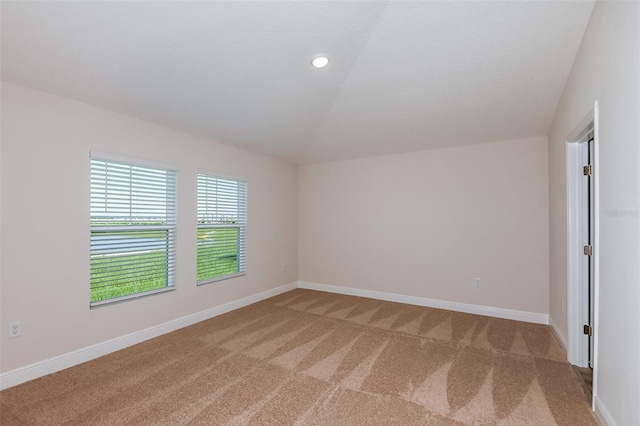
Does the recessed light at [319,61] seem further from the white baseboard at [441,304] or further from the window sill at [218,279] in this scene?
the white baseboard at [441,304]

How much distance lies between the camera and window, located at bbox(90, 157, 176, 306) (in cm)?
292

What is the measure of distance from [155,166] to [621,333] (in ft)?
13.6

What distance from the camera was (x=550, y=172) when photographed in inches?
142

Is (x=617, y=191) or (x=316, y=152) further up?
(x=316, y=152)

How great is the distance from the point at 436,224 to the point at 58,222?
4611 millimetres

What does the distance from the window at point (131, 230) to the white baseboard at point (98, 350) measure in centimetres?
43

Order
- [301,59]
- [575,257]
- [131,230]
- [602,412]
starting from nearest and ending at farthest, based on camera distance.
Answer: [602,412] → [301,59] → [575,257] → [131,230]

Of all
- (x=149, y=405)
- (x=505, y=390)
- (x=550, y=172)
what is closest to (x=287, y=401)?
(x=149, y=405)

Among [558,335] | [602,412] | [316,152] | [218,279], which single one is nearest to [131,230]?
[218,279]

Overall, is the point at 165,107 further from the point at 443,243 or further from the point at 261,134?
the point at 443,243

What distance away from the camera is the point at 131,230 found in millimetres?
3174

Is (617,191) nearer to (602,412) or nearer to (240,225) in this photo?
(602,412)

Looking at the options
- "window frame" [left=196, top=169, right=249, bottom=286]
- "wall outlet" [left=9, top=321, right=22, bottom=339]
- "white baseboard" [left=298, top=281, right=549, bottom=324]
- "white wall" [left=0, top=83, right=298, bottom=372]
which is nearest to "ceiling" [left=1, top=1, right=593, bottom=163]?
"white wall" [left=0, top=83, right=298, bottom=372]

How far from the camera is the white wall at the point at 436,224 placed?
154 inches
